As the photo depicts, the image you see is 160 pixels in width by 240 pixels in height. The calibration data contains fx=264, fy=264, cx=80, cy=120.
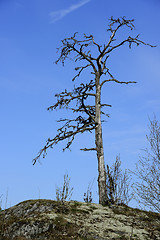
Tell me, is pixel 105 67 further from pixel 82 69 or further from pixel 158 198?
pixel 158 198

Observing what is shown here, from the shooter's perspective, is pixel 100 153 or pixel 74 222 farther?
pixel 100 153

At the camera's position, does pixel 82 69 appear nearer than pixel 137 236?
No

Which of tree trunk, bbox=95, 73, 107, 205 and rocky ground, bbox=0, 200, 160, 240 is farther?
tree trunk, bbox=95, 73, 107, 205

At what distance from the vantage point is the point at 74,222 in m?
8.78

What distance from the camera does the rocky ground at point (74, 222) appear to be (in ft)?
26.5

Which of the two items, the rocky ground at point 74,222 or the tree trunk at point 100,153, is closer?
the rocky ground at point 74,222

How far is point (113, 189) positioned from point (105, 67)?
7.13 m

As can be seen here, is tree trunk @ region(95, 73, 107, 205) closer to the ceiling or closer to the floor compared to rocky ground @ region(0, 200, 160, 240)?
closer to the ceiling

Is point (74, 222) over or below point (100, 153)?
below

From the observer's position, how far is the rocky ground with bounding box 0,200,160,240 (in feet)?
26.5

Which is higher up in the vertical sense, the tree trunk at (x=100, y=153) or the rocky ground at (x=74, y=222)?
the tree trunk at (x=100, y=153)

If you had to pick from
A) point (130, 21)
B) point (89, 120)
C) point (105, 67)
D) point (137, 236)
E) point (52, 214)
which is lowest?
point (137, 236)

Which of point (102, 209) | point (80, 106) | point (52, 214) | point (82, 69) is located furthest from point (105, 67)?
point (52, 214)

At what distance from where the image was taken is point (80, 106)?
15438mm
